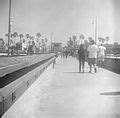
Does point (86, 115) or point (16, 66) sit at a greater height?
point (16, 66)

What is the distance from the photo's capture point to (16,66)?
30.6 feet

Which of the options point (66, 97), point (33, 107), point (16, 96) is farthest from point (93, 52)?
→ point (16, 96)

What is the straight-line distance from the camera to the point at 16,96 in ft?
20.1

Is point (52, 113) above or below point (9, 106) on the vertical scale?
below

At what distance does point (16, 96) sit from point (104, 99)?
3.96 meters

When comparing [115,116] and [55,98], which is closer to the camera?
[115,116]

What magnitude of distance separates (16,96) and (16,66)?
10.6 ft

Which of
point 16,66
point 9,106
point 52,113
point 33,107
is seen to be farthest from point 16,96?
point 16,66

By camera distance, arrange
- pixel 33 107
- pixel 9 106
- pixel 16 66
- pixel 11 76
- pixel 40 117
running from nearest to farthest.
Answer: pixel 9 106 → pixel 40 117 → pixel 33 107 → pixel 16 66 → pixel 11 76

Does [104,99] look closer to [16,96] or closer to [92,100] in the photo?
[92,100]

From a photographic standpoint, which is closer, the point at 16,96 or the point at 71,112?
the point at 16,96

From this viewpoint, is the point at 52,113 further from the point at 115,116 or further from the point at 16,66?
the point at 16,66

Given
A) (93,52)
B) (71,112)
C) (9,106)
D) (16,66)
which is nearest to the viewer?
(9,106)

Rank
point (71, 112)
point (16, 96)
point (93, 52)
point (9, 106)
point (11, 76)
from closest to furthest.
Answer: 1. point (9, 106)
2. point (16, 96)
3. point (71, 112)
4. point (11, 76)
5. point (93, 52)
